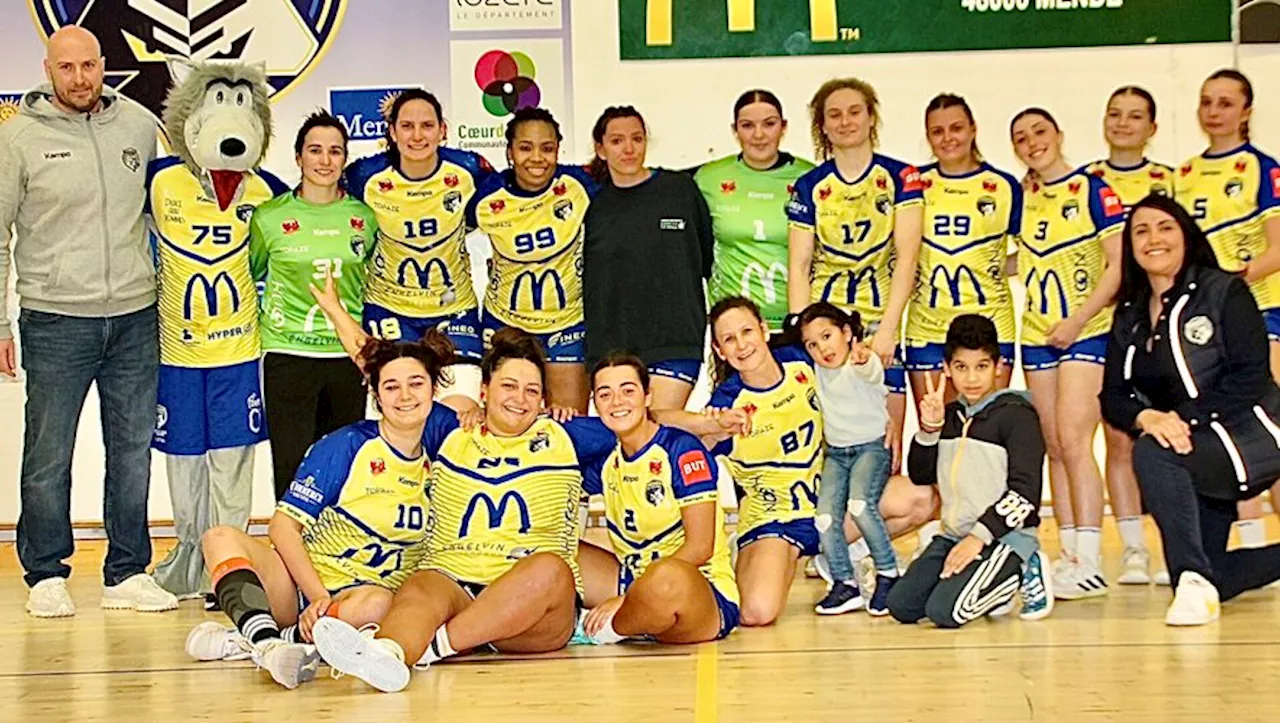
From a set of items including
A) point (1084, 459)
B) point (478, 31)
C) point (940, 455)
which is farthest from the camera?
point (478, 31)

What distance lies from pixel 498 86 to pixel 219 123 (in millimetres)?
1852

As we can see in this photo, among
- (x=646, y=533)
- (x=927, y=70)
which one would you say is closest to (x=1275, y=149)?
(x=927, y=70)

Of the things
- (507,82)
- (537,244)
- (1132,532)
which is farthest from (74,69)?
(1132,532)

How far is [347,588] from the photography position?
426 centimetres

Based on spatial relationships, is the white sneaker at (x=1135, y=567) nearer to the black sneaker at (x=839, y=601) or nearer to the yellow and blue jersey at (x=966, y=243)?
the yellow and blue jersey at (x=966, y=243)

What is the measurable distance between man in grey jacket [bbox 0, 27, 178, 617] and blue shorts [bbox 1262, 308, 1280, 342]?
392cm

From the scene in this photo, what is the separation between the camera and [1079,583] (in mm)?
5137

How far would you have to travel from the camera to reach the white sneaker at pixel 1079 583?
5.10m

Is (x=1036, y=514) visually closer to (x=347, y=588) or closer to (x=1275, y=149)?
(x=347, y=588)

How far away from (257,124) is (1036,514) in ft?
9.81

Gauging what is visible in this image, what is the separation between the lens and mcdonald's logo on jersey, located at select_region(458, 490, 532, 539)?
434 centimetres

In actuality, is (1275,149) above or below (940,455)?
above

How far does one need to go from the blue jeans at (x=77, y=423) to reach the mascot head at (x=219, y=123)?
1.75ft

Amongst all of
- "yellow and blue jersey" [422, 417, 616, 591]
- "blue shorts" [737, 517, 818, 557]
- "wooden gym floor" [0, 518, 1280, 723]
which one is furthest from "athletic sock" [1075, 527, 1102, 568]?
"yellow and blue jersey" [422, 417, 616, 591]
